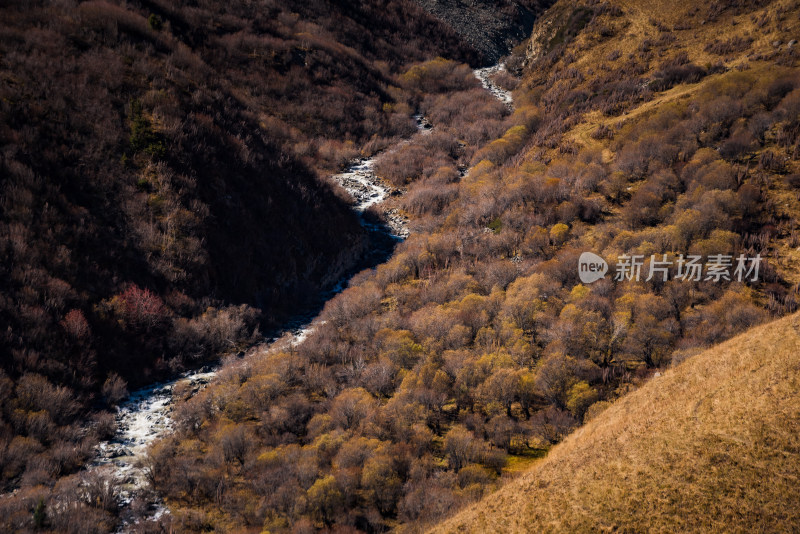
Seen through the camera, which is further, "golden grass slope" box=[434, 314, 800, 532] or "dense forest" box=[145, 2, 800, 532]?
"dense forest" box=[145, 2, 800, 532]

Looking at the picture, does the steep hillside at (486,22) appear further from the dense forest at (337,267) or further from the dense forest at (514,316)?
the dense forest at (514,316)

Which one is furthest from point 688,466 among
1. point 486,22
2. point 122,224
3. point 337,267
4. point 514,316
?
point 486,22

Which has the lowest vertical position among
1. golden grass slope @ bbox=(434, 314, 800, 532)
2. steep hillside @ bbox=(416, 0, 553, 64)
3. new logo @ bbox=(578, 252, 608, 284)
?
golden grass slope @ bbox=(434, 314, 800, 532)

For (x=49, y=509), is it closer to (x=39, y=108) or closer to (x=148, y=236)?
(x=148, y=236)

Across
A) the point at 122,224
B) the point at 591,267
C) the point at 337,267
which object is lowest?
the point at 337,267

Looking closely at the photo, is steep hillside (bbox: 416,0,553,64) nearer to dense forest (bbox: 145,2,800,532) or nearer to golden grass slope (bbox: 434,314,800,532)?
dense forest (bbox: 145,2,800,532)

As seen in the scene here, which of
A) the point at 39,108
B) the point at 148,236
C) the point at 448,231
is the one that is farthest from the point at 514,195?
the point at 39,108

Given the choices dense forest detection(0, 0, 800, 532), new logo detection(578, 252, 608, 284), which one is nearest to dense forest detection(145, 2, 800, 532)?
dense forest detection(0, 0, 800, 532)

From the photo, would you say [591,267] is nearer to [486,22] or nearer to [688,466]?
[688,466]
